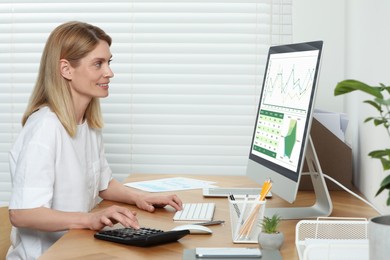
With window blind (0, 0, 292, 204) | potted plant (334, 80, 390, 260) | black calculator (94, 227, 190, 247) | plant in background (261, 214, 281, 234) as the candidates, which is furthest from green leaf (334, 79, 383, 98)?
window blind (0, 0, 292, 204)

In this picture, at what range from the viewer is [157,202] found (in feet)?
7.25

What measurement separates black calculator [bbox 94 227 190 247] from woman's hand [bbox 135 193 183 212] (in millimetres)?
378

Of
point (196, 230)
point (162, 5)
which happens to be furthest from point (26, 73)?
point (196, 230)

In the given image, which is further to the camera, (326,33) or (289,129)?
(326,33)

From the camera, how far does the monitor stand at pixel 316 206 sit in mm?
2016

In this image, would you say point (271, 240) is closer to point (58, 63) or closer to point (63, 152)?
point (63, 152)

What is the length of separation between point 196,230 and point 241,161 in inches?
58.0

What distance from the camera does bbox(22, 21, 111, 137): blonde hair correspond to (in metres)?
2.30

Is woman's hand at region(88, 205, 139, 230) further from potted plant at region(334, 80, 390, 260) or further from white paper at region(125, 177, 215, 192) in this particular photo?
potted plant at region(334, 80, 390, 260)

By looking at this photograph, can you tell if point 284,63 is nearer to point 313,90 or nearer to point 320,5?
point 313,90

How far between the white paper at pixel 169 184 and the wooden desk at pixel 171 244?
0.17 meters

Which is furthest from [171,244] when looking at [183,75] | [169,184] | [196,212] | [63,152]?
[183,75]

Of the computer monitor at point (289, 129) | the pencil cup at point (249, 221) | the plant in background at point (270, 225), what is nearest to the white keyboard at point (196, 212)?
the computer monitor at point (289, 129)

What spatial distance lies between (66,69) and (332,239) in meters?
1.21
